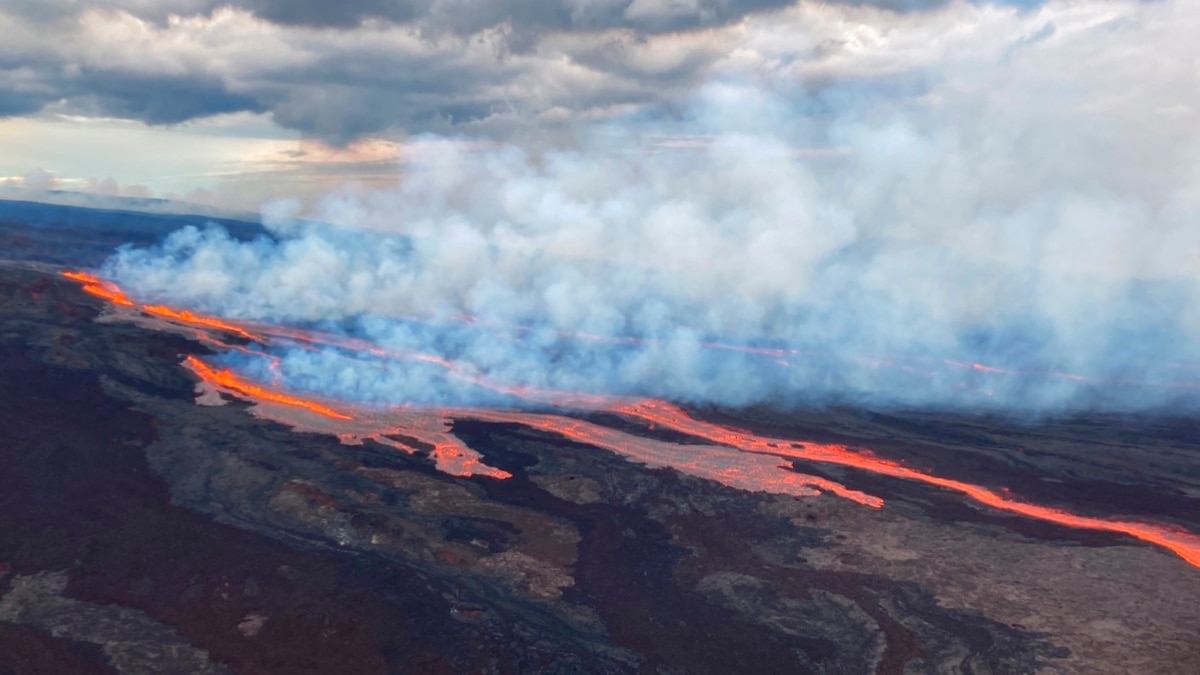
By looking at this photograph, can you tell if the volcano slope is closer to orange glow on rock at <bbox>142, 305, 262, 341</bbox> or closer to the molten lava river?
the molten lava river

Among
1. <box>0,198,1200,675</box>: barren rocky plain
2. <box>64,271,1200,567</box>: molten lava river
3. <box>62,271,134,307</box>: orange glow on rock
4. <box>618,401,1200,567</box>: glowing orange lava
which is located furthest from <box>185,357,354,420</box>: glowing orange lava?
<box>62,271,134,307</box>: orange glow on rock

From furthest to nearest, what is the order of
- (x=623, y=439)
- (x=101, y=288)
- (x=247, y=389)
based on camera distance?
(x=101, y=288) → (x=247, y=389) → (x=623, y=439)

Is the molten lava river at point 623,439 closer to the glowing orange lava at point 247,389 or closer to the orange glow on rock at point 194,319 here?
the glowing orange lava at point 247,389

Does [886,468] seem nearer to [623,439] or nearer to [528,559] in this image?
[623,439]

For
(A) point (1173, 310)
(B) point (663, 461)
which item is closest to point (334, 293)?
(B) point (663, 461)

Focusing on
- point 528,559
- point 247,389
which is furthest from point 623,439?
point 247,389

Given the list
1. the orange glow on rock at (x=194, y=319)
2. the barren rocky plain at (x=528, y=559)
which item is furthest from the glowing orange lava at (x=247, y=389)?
the orange glow on rock at (x=194, y=319)
